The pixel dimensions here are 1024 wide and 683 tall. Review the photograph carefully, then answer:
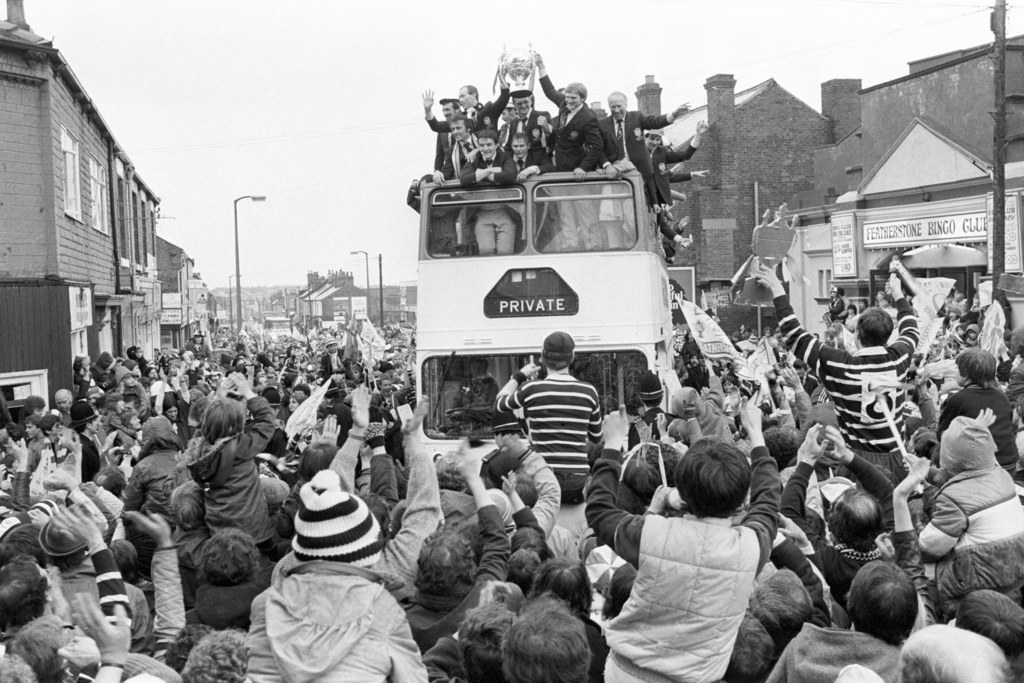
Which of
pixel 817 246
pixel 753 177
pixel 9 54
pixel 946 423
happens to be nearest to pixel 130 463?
pixel 946 423

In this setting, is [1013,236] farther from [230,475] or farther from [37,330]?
[230,475]

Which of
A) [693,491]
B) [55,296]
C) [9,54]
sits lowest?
[693,491]

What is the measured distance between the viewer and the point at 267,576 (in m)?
4.68

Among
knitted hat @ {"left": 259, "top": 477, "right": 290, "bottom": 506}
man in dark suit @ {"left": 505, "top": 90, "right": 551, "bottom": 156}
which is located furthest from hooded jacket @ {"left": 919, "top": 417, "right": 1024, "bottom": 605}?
man in dark suit @ {"left": 505, "top": 90, "right": 551, "bottom": 156}

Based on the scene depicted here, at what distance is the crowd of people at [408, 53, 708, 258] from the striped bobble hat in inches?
288

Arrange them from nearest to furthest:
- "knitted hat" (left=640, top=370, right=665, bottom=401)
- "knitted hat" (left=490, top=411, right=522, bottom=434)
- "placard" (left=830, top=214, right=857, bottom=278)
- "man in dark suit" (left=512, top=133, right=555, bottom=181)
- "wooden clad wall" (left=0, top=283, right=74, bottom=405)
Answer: "knitted hat" (left=490, top=411, right=522, bottom=434), "knitted hat" (left=640, top=370, right=665, bottom=401), "man in dark suit" (left=512, top=133, right=555, bottom=181), "wooden clad wall" (left=0, top=283, right=74, bottom=405), "placard" (left=830, top=214, right=857, bottom=278)

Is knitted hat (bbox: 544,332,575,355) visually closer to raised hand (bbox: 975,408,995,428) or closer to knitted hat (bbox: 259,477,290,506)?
knitted hat (bbox: 259,477,290,506)

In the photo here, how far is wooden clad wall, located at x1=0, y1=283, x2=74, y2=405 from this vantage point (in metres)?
17.0

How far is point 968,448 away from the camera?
184 inches

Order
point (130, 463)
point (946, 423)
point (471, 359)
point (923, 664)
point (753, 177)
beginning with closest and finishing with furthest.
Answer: point (923, 664) → point (946, 423) → point (130, 463) → point (471, 359) → point (753, 177)

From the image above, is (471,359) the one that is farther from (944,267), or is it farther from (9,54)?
(944,267)

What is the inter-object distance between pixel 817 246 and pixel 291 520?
1246 inches

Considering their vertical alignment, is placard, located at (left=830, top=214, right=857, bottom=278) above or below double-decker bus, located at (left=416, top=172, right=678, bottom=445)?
above

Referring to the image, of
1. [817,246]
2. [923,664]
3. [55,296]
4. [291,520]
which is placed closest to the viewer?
[923,664]
